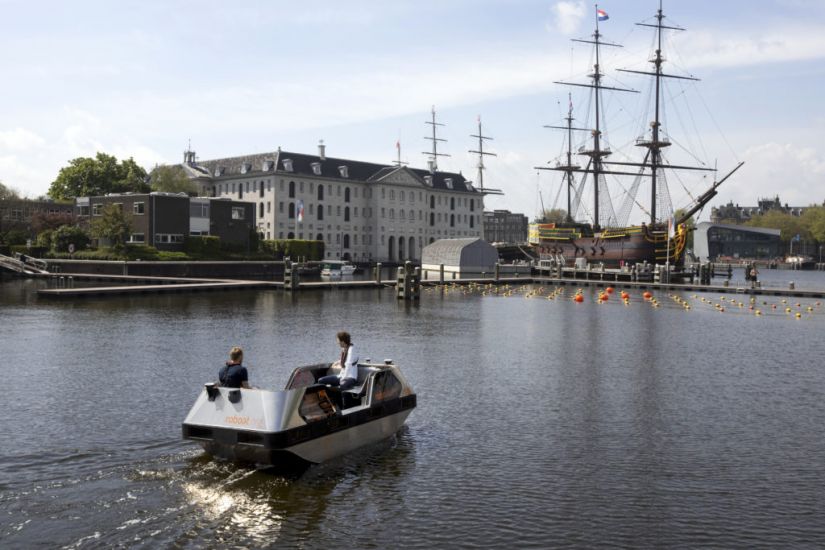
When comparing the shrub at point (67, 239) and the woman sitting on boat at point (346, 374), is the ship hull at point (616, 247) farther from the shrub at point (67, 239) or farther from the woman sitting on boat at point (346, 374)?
the woman sitting on boat at point (346, 374)

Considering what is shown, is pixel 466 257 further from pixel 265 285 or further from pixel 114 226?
pixel 114 226

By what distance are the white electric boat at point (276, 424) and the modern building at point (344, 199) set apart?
366 feet

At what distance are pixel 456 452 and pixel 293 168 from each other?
120 metres

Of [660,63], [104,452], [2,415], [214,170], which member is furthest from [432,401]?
[214,170]

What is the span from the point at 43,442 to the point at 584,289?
228ft

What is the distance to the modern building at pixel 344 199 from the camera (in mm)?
131250

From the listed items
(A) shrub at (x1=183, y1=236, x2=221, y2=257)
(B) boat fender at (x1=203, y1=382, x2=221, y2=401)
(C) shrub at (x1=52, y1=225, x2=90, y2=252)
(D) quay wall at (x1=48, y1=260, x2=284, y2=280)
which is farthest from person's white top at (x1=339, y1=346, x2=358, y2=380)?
(C) shrub at (x1=52, y1=225, x2=90, y2=252)

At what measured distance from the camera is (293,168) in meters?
133

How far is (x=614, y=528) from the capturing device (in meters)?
12.5

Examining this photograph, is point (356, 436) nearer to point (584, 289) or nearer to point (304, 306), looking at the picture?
point (304, 306)

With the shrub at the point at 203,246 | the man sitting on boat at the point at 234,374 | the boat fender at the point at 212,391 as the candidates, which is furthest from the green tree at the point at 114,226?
the boat fender at the point at 212,391

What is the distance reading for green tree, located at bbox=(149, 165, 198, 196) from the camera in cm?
12369

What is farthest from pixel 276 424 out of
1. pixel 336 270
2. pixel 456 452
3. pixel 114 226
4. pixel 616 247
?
pixel 616 247

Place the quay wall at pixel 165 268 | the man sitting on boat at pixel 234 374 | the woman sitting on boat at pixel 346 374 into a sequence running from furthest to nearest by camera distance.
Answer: the quay wall at pixel 165 268, the woman sitting on boat at pixel 346 374, the man sitting on boat at pixel 234 374
